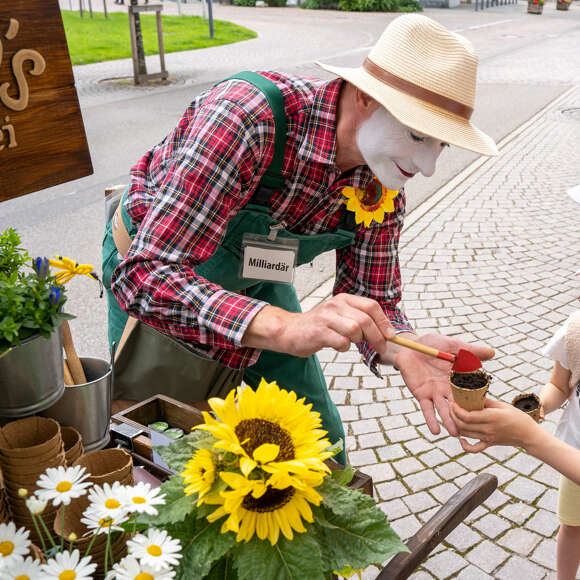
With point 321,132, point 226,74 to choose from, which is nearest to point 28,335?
point 321,132

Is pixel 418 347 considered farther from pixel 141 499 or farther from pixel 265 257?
pixel 141 499

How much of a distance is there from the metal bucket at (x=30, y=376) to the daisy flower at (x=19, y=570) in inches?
13.6

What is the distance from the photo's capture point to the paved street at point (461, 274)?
2.84 metres

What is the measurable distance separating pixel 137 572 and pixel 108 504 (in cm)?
12

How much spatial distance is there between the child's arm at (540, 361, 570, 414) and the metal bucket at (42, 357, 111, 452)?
1.47 m

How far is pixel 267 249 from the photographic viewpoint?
1.87 meters

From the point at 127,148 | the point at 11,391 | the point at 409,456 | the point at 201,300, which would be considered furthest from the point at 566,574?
the point at 127,148

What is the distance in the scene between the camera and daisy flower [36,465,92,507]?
2.83 ft

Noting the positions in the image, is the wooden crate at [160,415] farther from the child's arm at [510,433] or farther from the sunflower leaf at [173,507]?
the child's arm at [510,433]

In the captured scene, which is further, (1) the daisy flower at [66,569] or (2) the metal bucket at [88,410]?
(2) the metal bucket at [88,410]

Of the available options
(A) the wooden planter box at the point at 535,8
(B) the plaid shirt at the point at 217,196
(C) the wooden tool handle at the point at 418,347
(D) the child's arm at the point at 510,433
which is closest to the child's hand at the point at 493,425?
(D) the child's arm at the point at 510,433

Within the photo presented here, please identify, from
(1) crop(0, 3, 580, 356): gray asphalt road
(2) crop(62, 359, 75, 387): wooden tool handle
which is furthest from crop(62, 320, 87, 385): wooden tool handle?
(1) crop(0, 3, 580, 356): gray asphalt road

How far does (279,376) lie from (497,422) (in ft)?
2.55

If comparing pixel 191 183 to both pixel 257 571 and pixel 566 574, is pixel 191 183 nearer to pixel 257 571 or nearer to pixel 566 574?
pixel 257 571
